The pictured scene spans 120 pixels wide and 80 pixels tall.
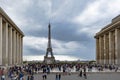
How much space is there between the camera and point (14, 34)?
92.4 metres

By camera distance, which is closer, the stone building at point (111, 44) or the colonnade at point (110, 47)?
the stone building at point (111, 44)

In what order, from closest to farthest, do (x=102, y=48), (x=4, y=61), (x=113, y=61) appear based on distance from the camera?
(x=4, y=61), (x=113, y=61), (x=102, y=48)

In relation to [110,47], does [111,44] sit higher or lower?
higher

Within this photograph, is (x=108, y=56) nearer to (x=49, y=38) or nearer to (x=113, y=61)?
(x=113, y=61)

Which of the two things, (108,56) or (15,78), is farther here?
(108,56)

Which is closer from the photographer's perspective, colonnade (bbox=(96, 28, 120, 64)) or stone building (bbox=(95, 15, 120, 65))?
stone building (bbox=(95, 15, 120, 65))

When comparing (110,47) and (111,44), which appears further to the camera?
(110,47)

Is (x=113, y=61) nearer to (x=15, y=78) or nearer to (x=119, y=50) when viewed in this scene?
(x=119, y=50)

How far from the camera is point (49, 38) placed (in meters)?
143

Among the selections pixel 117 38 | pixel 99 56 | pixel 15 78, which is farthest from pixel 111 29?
pixel 15 78

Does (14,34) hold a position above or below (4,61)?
above

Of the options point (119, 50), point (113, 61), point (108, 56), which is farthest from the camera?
point (108, 56)

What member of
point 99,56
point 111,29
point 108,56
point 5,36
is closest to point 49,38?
point 99,56

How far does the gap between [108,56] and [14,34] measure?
104 ft
